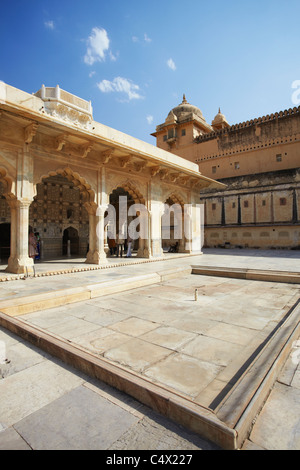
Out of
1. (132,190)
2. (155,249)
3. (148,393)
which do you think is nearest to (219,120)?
(132,190)

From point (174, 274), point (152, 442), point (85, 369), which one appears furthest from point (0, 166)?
point (152, 442)

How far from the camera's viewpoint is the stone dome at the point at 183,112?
81.4 ft

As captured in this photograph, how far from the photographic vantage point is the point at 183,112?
82.9 ft

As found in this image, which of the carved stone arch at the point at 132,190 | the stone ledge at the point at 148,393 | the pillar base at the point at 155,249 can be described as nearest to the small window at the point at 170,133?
the carved stone arch at the point at 132,190

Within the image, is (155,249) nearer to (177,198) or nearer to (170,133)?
(177,198)

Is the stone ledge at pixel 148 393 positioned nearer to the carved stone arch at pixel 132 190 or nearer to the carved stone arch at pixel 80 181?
the carved stone arch at pixel 80 181

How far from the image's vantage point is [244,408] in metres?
1.68

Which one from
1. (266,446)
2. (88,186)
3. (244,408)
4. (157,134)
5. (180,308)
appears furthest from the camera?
(157,134)

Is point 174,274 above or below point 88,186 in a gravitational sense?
below

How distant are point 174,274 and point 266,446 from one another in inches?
234

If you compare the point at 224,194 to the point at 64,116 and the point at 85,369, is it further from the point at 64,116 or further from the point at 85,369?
the point at 85,369

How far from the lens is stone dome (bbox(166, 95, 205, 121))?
81.4 feet

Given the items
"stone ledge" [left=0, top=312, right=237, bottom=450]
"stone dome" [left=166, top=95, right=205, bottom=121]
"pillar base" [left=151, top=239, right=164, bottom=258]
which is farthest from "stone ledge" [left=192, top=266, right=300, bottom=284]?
"stone dome" [left=166, top=95, right=205, bottom=121]

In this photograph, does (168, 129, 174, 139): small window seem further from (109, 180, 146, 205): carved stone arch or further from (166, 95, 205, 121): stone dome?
(109, 180, 146, 205): carved stone arch
